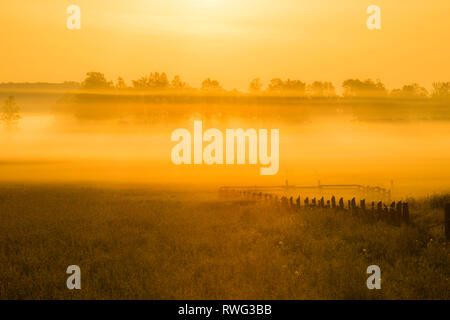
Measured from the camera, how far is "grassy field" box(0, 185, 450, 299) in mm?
9555

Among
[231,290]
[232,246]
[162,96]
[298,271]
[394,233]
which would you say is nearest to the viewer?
[231,290]

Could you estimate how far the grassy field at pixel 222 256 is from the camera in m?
9.55

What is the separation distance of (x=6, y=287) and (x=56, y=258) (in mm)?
2205

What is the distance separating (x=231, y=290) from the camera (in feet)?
30.8

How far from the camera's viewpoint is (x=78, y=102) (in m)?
88.4

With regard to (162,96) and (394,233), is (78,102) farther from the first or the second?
(394,233)

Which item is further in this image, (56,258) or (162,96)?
(162,96)

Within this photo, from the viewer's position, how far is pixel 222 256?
12.2m

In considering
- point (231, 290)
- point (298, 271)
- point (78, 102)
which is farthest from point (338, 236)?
point (78, 102)

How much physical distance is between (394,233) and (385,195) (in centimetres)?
2061
